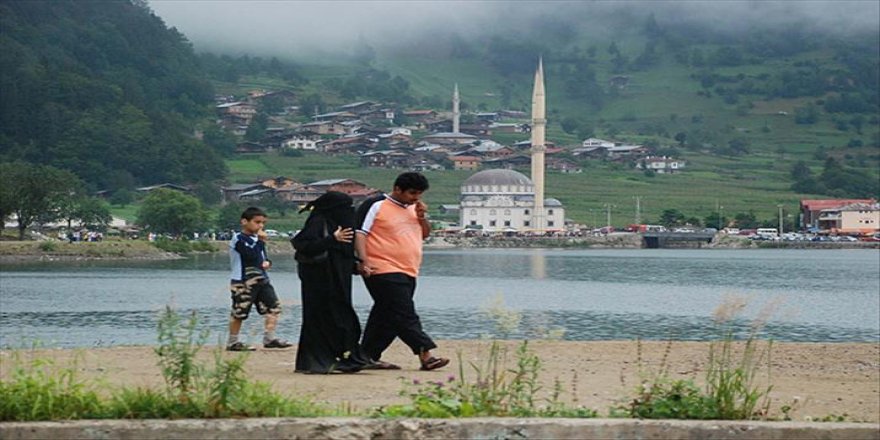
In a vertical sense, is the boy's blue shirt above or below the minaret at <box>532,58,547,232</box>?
below

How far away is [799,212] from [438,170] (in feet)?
111

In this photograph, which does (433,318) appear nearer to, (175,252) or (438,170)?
(175,252)

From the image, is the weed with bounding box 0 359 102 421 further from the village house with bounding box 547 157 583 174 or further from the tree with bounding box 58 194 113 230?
the village house with bounding box 547 157 583 174

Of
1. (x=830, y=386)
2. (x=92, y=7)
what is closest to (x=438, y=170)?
(x=92, y=7)

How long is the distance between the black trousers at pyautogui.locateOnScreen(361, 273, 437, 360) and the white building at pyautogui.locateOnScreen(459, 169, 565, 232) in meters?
105

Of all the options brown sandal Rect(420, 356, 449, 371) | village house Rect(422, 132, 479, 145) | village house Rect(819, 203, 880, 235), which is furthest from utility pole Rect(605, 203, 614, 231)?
brown sandal Rect(420, 356, 449, 371)

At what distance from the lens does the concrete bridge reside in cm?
10381

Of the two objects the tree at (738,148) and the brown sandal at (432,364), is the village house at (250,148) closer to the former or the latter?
the tree at (738,148)

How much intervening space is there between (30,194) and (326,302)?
61776mm

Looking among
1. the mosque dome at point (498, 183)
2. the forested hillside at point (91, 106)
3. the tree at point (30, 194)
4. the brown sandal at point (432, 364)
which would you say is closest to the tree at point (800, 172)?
the mosque dome at point (498, 183)

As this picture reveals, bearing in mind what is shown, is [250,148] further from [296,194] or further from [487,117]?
[487,117]

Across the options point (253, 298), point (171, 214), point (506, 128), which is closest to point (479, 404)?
point (253, 298)

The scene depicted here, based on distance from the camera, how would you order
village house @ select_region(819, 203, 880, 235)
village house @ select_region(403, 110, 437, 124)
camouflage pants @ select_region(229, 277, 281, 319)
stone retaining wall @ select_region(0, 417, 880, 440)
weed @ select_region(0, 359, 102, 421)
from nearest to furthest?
stone retaining wall @ select_region(0, 417, 880, 440), weed @ select_region(0, 359, 102, 421), camouflage pants @ select_region(229, 277, 281, 319), village house @ select_region(819, 203, 880, 235), village house @ select_region(403, 110, 437, 124)

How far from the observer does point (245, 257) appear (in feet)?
35.3
